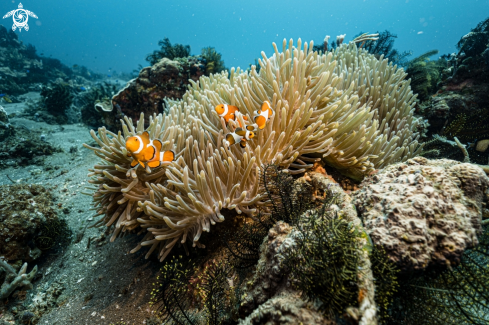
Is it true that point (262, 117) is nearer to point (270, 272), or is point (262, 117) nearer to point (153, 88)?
point (270, 272)

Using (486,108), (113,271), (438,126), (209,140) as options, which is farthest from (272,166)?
(486,108)

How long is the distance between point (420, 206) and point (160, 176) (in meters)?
2.37

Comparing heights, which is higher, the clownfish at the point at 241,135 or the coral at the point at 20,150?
the coral at the point at 20,150

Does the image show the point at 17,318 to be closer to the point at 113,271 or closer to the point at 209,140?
the point at 113,271

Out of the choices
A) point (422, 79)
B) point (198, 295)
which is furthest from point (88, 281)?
point (422, 79)

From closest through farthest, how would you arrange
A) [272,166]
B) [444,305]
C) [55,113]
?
[444,305]
[272,166]
[55,113]

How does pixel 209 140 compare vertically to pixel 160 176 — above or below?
above

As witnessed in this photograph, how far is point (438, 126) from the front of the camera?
395 centimetres

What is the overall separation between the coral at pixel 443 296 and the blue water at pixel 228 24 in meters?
123

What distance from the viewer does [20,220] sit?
11.4 ft

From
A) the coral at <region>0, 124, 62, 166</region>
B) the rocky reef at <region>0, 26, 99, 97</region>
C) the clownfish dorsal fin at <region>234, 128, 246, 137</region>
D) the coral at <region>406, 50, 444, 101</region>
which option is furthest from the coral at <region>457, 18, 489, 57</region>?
the rocky reef at <region>0, 26, 99, 97</region>

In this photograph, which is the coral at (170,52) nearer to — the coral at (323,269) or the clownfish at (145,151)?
the clownfish at (145,151)

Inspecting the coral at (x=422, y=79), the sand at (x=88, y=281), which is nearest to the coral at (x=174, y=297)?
the sand at (x=88, y=281)

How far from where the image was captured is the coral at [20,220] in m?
3.31
